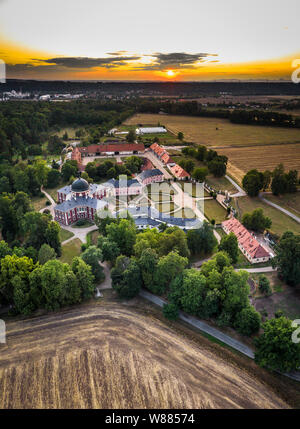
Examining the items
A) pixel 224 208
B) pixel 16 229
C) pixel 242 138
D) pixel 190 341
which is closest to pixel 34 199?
pixel 16 229

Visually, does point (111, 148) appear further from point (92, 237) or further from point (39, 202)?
point (92, 237)

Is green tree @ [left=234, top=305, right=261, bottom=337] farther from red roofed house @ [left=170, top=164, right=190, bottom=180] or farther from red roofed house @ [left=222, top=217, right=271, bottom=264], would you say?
red roofed house @ [left=170, top=164, right=190, bottom=180]

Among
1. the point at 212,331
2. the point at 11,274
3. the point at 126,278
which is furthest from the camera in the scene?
the point at 126,278

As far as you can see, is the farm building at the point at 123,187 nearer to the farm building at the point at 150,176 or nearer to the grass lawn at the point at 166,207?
the farm building at the point at 150,176

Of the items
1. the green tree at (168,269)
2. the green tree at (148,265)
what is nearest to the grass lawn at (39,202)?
the green tree at (148,265)

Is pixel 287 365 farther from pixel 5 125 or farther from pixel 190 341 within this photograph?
pixel 5 125

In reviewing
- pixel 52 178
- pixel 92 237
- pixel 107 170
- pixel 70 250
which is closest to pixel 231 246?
pixel 92 237
